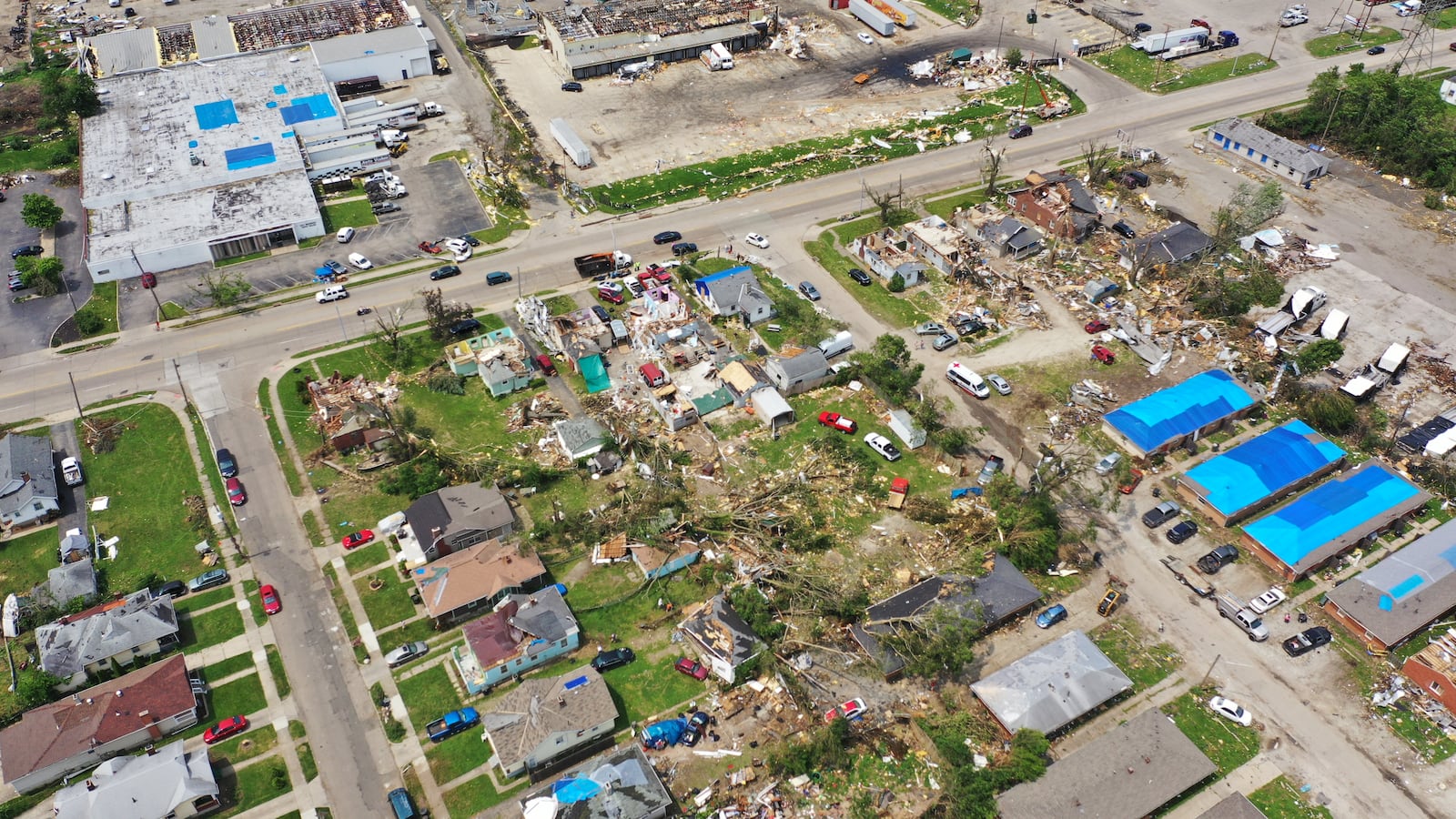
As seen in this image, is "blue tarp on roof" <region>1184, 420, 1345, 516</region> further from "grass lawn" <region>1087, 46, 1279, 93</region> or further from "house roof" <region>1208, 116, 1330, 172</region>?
"grass lawn" <region>1087, 46, 1279, 93</region>

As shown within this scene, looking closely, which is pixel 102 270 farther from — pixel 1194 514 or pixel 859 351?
pixel 1194 514

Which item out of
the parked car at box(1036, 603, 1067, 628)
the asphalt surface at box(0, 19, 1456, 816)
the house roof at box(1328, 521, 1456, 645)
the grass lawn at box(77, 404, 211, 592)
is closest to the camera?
the asphalt surface at box(0, 19, 1456, 816)

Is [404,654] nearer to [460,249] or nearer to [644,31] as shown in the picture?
[460,249]

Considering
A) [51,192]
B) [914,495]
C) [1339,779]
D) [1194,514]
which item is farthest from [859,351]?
[51,192]

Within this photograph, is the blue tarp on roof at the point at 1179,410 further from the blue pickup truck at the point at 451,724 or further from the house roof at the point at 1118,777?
the blue pickup truck at the point at 451,724

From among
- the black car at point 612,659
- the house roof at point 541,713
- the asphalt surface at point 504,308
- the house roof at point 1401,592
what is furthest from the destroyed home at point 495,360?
the house roof at point 1401,592

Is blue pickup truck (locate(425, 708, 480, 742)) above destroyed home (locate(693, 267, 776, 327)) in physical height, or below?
below

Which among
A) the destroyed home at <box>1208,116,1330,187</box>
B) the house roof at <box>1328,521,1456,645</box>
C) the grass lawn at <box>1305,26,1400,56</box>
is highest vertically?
the grass lawn at <box>1305,26,1400,56</box>

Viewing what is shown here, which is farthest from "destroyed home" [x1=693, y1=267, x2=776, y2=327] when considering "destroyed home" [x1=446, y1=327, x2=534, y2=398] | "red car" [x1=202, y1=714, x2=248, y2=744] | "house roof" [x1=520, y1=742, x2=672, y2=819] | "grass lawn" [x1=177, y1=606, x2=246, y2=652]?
"red car" [x1=202, y1=714, x2=248, y2=744]
